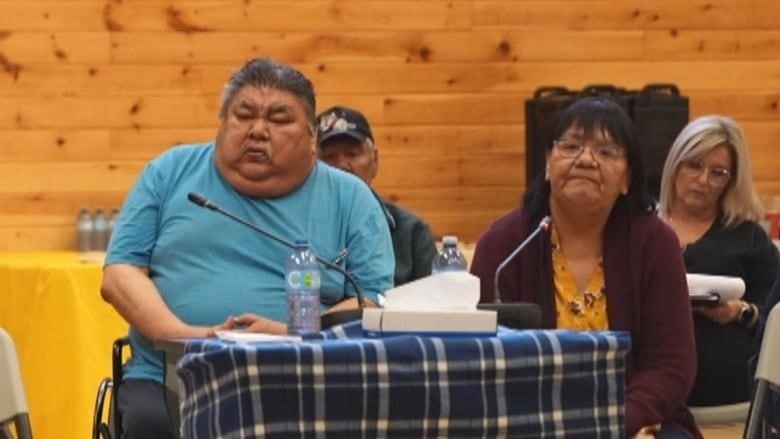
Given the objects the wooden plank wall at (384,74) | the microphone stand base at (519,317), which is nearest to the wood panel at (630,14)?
the wooden plank wall at (384,74)

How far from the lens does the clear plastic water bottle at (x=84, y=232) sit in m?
6.33

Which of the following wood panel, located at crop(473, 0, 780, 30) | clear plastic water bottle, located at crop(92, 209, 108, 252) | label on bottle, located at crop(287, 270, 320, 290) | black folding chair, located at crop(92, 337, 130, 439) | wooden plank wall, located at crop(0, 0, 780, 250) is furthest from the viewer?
wood panel, located at crop(473, 0, 780, 30)

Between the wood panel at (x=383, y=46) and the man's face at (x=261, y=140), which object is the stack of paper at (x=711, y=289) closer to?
the man's face at (x=261, y=140)

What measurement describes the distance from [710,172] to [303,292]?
185 centimetres

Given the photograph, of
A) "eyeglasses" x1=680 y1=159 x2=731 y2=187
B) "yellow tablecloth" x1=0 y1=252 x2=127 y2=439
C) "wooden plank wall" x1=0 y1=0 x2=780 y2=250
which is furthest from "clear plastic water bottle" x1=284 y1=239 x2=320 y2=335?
"wooden plank wall" x1=0 y1=0 x2=780 y2=250

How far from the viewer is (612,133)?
3545 millimetres

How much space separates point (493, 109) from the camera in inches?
270

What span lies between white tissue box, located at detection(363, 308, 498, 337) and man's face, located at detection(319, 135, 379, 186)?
2.09 meters

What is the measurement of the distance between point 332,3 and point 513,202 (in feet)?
3.75

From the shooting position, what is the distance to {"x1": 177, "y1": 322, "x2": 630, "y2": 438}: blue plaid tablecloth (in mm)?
2438

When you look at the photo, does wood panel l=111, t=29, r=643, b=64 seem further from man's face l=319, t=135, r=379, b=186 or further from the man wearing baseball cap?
man's face l=319, t=135, r=379, b=186

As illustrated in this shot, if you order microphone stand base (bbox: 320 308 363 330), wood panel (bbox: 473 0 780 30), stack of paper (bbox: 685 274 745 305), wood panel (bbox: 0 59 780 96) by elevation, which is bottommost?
stack of paper (bbox: 685 274 745 305)

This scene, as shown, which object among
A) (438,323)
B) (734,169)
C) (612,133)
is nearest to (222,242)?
(612,133)

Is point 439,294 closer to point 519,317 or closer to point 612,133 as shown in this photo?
point 519,317
